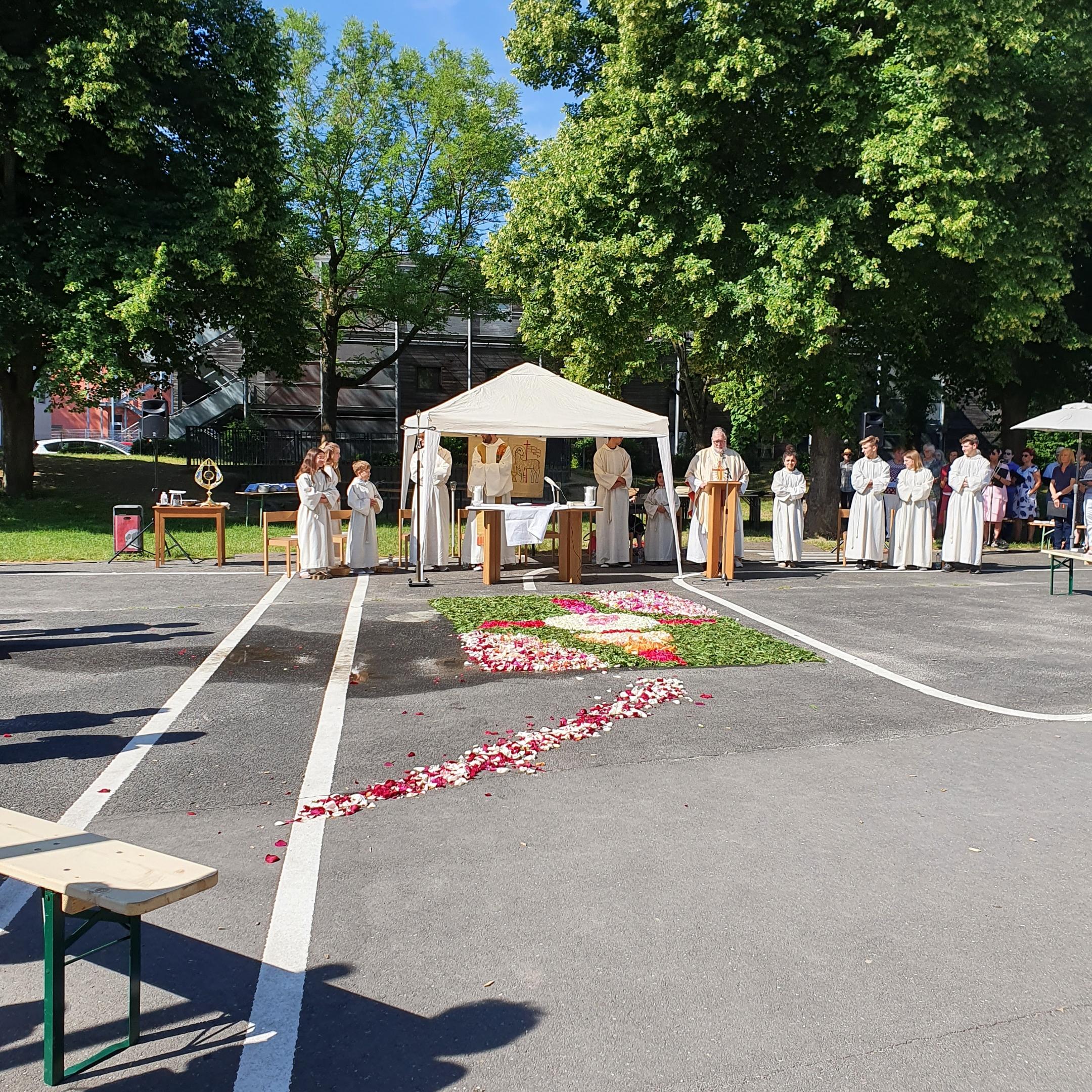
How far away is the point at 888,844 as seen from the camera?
5031 millimetres

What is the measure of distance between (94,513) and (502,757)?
844 inches

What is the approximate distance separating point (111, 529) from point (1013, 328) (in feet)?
63.7

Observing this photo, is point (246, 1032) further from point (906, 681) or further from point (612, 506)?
point (612, 506)

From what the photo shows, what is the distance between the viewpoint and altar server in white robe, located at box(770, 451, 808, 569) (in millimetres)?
17469

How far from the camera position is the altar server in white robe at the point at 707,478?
54.6 feet

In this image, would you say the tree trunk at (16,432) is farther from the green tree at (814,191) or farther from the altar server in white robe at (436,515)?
the altar server in white robe at (436,515)

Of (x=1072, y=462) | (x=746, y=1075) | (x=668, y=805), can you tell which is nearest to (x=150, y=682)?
(x=668, y=805)

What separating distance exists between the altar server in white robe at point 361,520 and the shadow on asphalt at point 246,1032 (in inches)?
487

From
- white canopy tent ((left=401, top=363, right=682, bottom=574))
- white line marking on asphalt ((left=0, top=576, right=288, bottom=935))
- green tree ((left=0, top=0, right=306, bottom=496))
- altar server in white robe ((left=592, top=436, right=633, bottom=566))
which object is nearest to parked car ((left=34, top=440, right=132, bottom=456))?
green tree ((left=0, top=0, right=306, bottom=496))

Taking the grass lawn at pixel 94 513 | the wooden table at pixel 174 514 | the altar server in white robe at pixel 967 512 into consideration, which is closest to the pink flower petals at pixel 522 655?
the wooden table at pixel 174 514

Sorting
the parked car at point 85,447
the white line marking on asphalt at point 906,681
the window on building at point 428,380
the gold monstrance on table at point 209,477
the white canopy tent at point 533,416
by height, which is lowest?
the white line marking on asphalt at point 906,681

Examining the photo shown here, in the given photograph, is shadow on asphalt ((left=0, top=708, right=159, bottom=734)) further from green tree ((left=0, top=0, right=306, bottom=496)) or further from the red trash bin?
green tree ((left=0, top=0, right=306, bottom=496))

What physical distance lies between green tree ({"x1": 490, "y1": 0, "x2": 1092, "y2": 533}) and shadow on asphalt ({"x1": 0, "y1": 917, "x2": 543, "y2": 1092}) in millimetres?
17476

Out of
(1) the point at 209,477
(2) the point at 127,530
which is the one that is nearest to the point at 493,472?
(1) the point at 209,477
